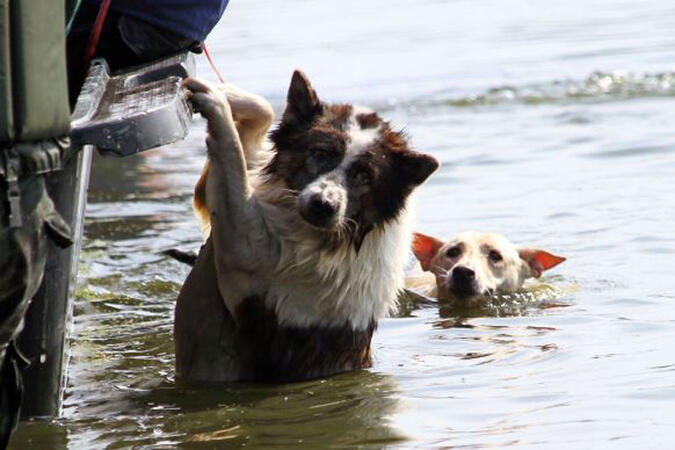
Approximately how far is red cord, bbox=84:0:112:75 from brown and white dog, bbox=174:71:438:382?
0.53m

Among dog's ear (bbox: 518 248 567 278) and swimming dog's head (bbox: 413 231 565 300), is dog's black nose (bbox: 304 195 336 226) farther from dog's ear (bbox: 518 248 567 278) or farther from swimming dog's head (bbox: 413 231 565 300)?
dog's ear (bbox: 518 248 567 278)

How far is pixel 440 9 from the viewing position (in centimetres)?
2398

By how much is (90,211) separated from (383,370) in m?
5.18

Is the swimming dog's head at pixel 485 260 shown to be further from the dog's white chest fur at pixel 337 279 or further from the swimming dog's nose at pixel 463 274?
the dog's white chest fur at pixel 337 279

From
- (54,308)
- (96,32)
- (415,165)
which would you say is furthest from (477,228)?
(54,308)

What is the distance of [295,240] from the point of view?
6.33 metres

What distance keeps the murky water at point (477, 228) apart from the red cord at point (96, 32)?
4.64 ft

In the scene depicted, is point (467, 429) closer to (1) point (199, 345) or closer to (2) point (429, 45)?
(1) point (199, 345)

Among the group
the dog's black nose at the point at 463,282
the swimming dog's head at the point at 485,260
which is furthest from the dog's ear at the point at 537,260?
the dog's black nose at the point at 463,282

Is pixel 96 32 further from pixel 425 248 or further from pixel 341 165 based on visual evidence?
pixel 425 248

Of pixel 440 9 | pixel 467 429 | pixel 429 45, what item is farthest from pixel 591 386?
pixel 440 9

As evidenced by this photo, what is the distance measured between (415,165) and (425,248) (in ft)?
10.1

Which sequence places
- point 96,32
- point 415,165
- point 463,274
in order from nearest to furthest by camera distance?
1. point 96,32
2. point 415,165
3. point 463,274

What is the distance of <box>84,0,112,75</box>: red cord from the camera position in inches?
219
